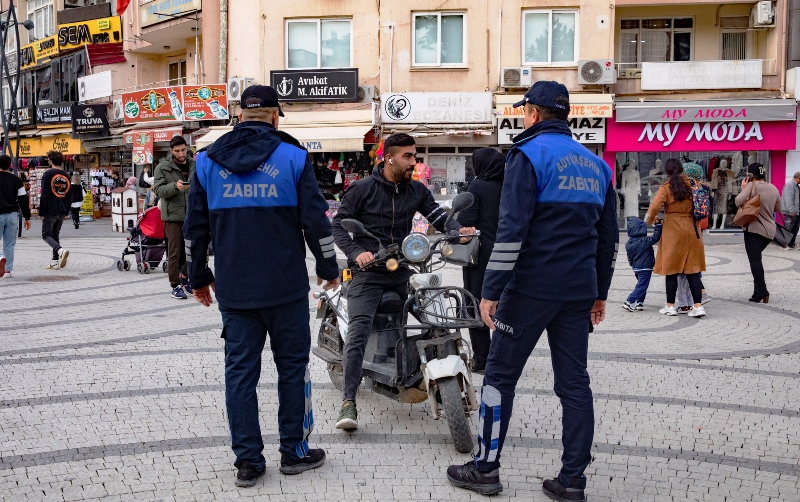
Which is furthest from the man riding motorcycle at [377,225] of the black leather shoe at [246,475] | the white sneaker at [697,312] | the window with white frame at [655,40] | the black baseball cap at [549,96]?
→ the window with white frame at [655,40]

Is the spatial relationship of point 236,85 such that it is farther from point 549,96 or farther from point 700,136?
point 549,96

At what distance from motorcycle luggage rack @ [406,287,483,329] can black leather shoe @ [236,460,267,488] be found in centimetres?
125

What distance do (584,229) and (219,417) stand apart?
8.60ft

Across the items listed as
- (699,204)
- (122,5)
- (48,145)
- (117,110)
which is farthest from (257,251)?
(48,145)

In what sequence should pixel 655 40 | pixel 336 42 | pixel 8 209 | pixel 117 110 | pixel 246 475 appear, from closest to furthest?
pixel 246 475 → pixel 8 209 → pixel 655 40 → pixel 336 42 → pixel 117 110

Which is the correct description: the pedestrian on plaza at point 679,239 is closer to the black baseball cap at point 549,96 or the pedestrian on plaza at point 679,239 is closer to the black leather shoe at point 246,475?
the black baseball cap at point 549,96

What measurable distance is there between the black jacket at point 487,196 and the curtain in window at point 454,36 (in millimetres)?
18720

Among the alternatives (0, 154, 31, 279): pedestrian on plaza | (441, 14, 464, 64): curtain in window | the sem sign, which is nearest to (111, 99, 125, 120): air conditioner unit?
the sem sign

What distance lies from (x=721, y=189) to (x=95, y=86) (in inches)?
835

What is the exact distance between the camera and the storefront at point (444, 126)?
2481cm

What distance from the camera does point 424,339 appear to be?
5.41 metres

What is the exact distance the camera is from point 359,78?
2614 cm

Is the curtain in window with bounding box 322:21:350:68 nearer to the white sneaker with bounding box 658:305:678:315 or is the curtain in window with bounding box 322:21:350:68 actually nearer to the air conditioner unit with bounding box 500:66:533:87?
the air conditioner unit with bounding box 500:66:533:87

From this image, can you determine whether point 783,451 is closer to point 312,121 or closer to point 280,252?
point 280,252
